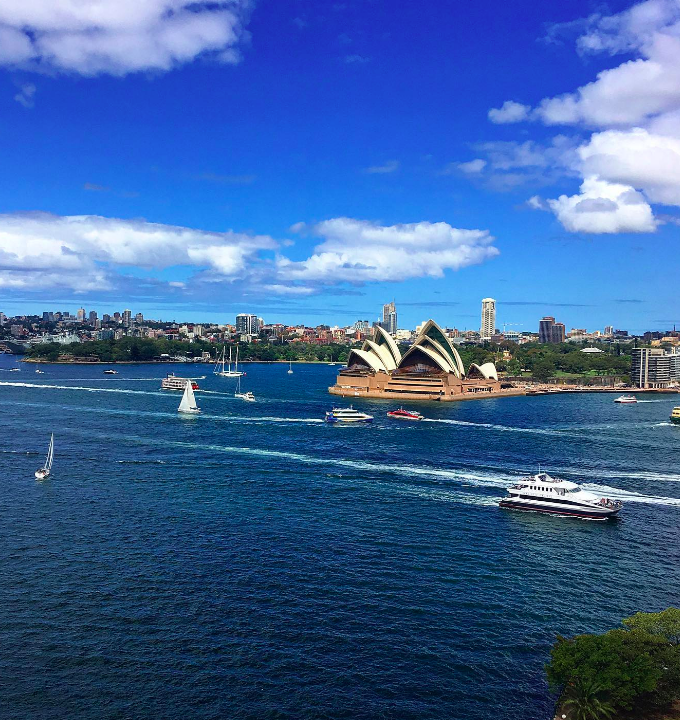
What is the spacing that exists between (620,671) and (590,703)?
869 millimetres

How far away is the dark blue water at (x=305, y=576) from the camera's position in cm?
1502

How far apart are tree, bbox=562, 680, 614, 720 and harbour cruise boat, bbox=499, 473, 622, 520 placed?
15.6 m

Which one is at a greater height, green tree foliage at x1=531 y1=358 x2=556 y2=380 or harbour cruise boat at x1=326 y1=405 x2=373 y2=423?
green tree foliage at x1=531 y1=358 x2=556 y2=380

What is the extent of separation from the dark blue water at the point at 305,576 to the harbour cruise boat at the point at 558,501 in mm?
708

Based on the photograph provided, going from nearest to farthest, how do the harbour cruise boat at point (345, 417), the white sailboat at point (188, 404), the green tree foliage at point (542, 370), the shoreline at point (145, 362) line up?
the harbour cruise boat at point (345, 417), the white sailboat at point (188, 404), the green tree foliage at point (542, 370), the shoreline at point (145, 362)

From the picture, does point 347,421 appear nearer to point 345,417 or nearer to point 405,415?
point 345,417

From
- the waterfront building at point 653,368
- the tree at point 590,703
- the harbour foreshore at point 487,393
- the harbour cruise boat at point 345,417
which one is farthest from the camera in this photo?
the waterfront building at point 653,368

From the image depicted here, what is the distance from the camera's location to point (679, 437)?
168 ft

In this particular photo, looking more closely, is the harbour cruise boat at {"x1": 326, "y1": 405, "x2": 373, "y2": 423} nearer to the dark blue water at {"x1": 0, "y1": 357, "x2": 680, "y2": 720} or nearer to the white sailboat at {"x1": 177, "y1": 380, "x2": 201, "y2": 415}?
the white sailboat at {"x1": 177, "y1": 380, "x2": 201, "y2": 415}

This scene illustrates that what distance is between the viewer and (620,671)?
13.1m

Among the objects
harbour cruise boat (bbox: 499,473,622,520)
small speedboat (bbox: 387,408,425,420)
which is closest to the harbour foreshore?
small speedboat (bbox: 387,408,425,420)

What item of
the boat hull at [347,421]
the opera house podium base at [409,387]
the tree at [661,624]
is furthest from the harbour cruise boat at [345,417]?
the tree at [661,624]

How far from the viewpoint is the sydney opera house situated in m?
80.8

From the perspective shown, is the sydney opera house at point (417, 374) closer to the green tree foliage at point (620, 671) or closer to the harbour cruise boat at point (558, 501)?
the harbour cruise boat at point (558, 501)
